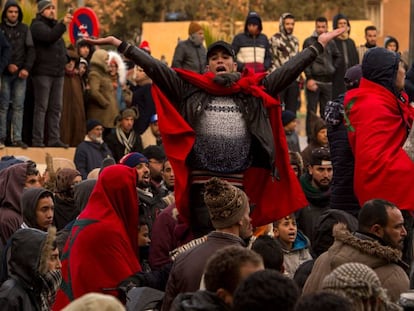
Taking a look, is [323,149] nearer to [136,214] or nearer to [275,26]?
[136,214]

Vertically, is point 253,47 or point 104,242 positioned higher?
point 104,242

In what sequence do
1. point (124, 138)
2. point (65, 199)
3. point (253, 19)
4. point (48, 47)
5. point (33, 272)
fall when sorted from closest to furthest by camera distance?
point (33, 272), point (65, 199), point (48, 47), point (124, 138), point (253, 19)

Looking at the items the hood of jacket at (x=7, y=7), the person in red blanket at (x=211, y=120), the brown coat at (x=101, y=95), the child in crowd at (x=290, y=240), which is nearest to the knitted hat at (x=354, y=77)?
the person in red blanket at (x=211, y=120)

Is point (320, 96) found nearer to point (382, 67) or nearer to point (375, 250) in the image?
point (382, 67)

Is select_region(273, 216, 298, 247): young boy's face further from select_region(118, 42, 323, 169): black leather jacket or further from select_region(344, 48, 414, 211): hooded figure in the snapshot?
select_region(118, 42, 323, 169): black leather jacket

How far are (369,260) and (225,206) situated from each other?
34.3 inches

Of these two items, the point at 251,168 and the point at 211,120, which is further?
the point at 251,168

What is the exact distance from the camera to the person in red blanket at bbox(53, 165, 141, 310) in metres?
10.9

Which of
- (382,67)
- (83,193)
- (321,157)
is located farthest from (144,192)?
(321,157)

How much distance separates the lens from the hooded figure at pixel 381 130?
11.4m

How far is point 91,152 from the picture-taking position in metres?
18.6

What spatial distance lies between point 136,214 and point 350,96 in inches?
72.8

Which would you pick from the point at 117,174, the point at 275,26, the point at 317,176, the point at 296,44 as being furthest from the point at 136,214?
the point at 275,26

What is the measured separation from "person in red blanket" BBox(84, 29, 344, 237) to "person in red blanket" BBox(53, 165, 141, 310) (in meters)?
0.36
